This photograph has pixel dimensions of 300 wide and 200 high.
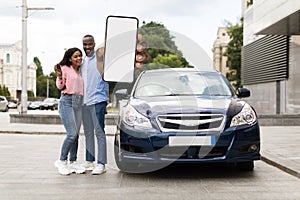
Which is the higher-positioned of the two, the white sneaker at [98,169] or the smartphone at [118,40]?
the smartphone at [118,40]

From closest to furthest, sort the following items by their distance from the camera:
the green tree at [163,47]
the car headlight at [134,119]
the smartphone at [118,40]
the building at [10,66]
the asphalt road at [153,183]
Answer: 1. the asphalt road at [153,183]
2. the car headlight at [134,119]
3. the smartphone at [118,40]
4. the green tree at [163,47]
5. the building at [10,66]

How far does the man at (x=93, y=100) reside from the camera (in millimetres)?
6852

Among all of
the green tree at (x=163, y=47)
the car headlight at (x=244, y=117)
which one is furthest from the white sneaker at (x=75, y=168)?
the green tree at (x=163, y=47)

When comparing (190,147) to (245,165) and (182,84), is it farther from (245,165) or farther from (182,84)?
(182,84)

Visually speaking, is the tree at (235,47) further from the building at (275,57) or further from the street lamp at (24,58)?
the street lamp at (24,58)

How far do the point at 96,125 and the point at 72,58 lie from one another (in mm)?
983

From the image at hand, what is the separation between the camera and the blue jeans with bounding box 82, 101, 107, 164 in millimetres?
6871

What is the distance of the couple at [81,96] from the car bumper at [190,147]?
0.58 meters

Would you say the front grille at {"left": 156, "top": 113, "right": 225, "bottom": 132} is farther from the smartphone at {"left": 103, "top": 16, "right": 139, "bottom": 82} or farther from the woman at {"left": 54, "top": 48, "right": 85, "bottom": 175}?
the smartphone at {"left": 103, "top": 16, "right": 139, "bottom": 82}

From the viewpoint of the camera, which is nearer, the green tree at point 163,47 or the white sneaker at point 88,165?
the white sneaker at point 88,165

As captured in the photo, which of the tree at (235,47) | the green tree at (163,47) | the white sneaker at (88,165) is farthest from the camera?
the tree at (235,47)

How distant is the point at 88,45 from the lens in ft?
22.8

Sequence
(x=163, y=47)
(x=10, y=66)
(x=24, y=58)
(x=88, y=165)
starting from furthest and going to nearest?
(x=10, y=66) < (x=163, y=47) < (x=24, y=58) < (x=88, y=165)

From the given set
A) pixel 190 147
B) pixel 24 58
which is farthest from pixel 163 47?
pixel 190 147
